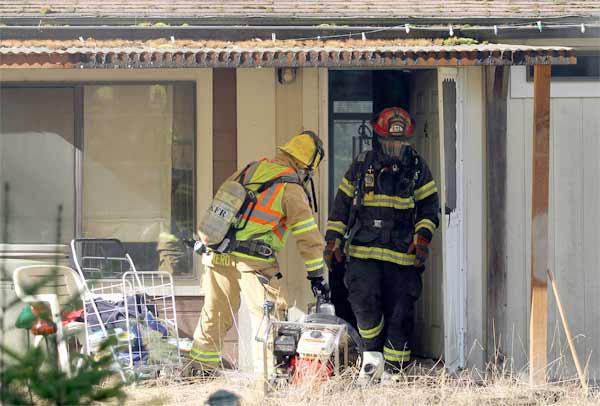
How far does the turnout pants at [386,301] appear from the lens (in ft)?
27.3

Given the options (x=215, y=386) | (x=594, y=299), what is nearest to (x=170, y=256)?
(x=215, y=386)

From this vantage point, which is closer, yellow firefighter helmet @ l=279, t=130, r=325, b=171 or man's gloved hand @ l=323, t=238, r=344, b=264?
yellow firefighter helmet @ l=279, t=130, r=325, b=171

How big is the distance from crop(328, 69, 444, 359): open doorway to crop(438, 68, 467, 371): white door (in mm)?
120

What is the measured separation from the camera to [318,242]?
7.66 m

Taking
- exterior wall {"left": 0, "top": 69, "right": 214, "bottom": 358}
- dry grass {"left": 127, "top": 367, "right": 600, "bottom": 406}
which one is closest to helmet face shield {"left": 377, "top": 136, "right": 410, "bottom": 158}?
exterior wall {"left": 0, "top": 69, "right": 214, "bottom": 358}

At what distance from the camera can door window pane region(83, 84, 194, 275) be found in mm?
9023

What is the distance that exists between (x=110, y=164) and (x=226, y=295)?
1.91m

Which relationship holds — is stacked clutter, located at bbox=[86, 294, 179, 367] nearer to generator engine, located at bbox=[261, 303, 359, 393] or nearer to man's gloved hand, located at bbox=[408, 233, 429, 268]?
generator engine, located at bbox=[261, 303, 359, 393]

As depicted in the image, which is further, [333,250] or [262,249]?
[333,250]

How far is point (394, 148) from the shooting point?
8.48m

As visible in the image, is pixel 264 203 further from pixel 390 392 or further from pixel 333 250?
pixel 390 392

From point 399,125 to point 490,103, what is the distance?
0.97 m

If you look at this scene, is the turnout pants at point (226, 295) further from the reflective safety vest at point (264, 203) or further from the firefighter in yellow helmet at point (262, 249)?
the reflective safety vest at point (264, 203)

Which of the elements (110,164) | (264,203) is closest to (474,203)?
(264,203)
